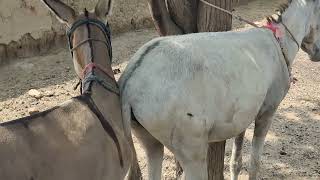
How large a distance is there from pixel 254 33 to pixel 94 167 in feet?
5.36

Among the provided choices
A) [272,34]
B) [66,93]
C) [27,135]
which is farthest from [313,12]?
[66,93]

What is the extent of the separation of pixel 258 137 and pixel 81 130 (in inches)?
66.1

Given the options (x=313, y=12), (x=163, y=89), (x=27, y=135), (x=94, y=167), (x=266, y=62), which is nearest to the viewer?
(x=27, y=135)

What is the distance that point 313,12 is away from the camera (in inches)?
160

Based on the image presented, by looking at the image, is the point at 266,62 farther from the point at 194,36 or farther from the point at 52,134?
the point at 52,134

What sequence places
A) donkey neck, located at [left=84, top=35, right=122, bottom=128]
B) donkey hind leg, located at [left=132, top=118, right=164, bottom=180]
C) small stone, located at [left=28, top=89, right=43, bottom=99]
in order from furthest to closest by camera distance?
small stone, located at [left=28, top=89, right=43, bottom=99]
donkey hind leg, located at [left=132, top=118, right=164, bottom=180]
donkey neck, located at [left=84, top=35, right=122, bottom=128]

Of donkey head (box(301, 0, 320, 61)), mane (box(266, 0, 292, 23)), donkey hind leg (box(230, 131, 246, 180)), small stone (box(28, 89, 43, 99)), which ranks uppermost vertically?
mane (box(266, 0, 292, 23))

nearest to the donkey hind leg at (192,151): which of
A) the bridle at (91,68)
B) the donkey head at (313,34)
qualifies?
the bridle at (91,68)

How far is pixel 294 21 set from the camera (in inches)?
157

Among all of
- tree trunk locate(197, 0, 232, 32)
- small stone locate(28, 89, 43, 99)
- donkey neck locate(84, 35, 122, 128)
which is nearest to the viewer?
donkey neck locate(84, 35, 122, 128)

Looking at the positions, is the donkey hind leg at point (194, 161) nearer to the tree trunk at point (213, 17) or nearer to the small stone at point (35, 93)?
the tree trunk at point (213, 17)

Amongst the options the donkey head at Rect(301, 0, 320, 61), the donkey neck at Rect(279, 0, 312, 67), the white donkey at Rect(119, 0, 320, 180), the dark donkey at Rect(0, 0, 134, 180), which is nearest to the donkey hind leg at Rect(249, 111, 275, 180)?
the white donkey at Rect(119, 0, 320, 180)

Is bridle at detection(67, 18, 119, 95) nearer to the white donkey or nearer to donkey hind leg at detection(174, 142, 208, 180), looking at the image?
the white donkey

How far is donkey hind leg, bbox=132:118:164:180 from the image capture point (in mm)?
3336
